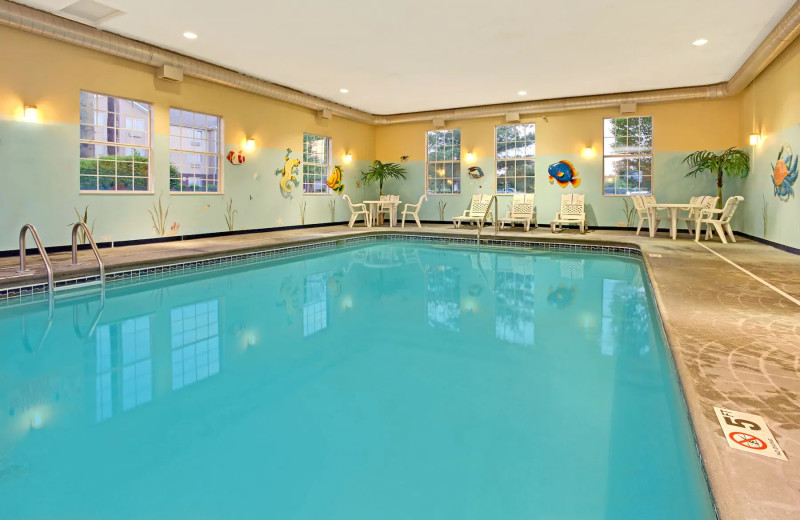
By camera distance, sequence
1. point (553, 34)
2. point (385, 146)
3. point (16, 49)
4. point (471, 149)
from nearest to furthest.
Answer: point (16, 49) < point (553, 34) < point (471, 149) < point (385, 146)

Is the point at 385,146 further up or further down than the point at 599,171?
further up

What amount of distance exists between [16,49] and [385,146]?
28.1ft

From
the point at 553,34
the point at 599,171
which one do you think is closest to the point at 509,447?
the point at 553,34

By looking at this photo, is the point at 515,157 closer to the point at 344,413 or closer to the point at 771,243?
the point at 771,243

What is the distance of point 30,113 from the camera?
6.22 meters

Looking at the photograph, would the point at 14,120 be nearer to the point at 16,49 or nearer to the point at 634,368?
the point at 16,49

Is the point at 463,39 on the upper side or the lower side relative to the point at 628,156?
upper

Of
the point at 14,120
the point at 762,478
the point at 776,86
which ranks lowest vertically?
the point at 762,478

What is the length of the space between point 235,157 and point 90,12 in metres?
3.59

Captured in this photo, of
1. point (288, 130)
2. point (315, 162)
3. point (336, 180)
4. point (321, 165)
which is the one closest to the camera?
point (288, 130)

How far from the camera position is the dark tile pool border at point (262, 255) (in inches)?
187

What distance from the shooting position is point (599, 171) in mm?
10875

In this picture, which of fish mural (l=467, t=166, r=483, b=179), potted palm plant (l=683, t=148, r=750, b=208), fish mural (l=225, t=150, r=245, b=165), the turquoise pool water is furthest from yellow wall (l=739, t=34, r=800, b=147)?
fish mural (l=225, t=150, r=245, b=165)

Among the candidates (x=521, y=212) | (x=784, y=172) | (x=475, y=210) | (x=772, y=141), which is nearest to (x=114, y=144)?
(x=475, y=210)
